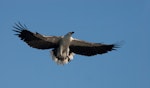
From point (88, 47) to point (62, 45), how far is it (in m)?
1.56

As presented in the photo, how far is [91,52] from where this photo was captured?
98.1 meters

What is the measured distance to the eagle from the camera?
97.0m

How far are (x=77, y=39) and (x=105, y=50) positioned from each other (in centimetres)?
135

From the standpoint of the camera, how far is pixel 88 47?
322 ft

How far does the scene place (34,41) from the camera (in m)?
97.2

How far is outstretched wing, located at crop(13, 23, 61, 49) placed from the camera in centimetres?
9675

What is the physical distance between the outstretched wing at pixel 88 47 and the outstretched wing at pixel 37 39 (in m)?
0.90

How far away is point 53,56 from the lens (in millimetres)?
97188

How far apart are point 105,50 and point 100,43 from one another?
0.38 m

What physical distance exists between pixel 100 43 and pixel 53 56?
7.75 feet

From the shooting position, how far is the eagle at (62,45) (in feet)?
318

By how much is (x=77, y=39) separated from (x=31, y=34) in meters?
2.20

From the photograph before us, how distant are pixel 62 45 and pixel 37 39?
1131 mm

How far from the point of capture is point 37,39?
97250 millimetres
